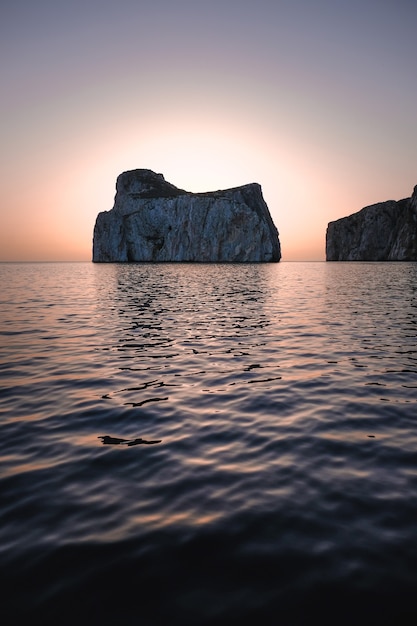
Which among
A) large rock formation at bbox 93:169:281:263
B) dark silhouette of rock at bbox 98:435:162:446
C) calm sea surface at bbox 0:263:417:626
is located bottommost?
dark silhouette of rock at bbox 98:435:162:446

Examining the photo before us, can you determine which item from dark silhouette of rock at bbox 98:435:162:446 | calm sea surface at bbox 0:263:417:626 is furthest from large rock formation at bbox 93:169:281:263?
dark silhouette of rock at bbox 98:435:162:446

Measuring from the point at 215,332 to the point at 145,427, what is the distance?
1124cm

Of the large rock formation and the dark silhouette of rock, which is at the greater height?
the large rock formation

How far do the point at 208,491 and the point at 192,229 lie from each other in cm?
16001

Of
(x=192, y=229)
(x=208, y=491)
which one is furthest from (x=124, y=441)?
(x=192, y=229)

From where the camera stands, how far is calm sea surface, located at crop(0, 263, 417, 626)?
148 inches

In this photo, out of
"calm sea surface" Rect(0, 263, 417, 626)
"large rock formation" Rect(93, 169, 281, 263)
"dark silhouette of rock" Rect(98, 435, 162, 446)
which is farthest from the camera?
"large rock formation" Rect(93, 169, 281, 263)

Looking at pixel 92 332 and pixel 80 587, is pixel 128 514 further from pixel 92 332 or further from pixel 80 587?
pixel 92 332

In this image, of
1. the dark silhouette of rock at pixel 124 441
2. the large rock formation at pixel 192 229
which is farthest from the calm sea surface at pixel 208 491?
the large rock formation at pixel 192 229

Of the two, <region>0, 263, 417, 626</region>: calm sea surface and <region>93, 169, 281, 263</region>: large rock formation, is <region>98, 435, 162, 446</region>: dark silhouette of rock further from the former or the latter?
<region>93, 169, 281, 263</region>: large rock formation

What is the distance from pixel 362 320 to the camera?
73.3ft

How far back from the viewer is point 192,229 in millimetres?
161625

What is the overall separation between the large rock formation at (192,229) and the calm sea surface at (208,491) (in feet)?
492

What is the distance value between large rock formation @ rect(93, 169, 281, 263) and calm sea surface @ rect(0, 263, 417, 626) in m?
150
